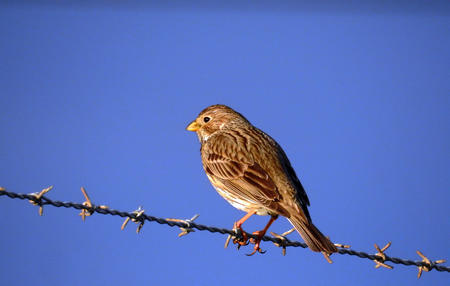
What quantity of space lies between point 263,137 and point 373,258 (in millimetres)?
2482

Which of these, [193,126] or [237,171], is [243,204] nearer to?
[237,171]

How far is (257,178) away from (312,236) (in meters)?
1.11

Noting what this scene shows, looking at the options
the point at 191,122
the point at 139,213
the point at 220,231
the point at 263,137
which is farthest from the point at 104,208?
the point at 191,122

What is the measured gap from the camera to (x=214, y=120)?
362 inches

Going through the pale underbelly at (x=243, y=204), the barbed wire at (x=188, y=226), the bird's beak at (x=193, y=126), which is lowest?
the barbed wire at (x=188, y=226)

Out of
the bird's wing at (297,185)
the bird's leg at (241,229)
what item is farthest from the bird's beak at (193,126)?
the bird's leg at (241,229)

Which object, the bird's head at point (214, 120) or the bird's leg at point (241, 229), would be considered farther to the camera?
the bird's head at point (214, 120)

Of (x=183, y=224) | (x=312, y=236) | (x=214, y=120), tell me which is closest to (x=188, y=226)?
(x=183, y=224)

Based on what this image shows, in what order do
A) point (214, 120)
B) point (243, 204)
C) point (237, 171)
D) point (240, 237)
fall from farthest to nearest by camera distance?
1. point (214, 120)
2. point (237, 171)
3. point (243, 204)
4. point (240, 237)

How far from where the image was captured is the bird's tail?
→ 20.5 feet

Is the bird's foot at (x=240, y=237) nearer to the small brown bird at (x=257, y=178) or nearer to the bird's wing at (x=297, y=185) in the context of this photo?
the small brown bird at (x=257, y=178)

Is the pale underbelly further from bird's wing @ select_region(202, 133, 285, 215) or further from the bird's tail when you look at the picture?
the bird's tail

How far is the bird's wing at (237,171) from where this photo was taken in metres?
6.99

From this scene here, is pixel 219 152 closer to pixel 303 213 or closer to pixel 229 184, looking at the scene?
pixel 229 184
